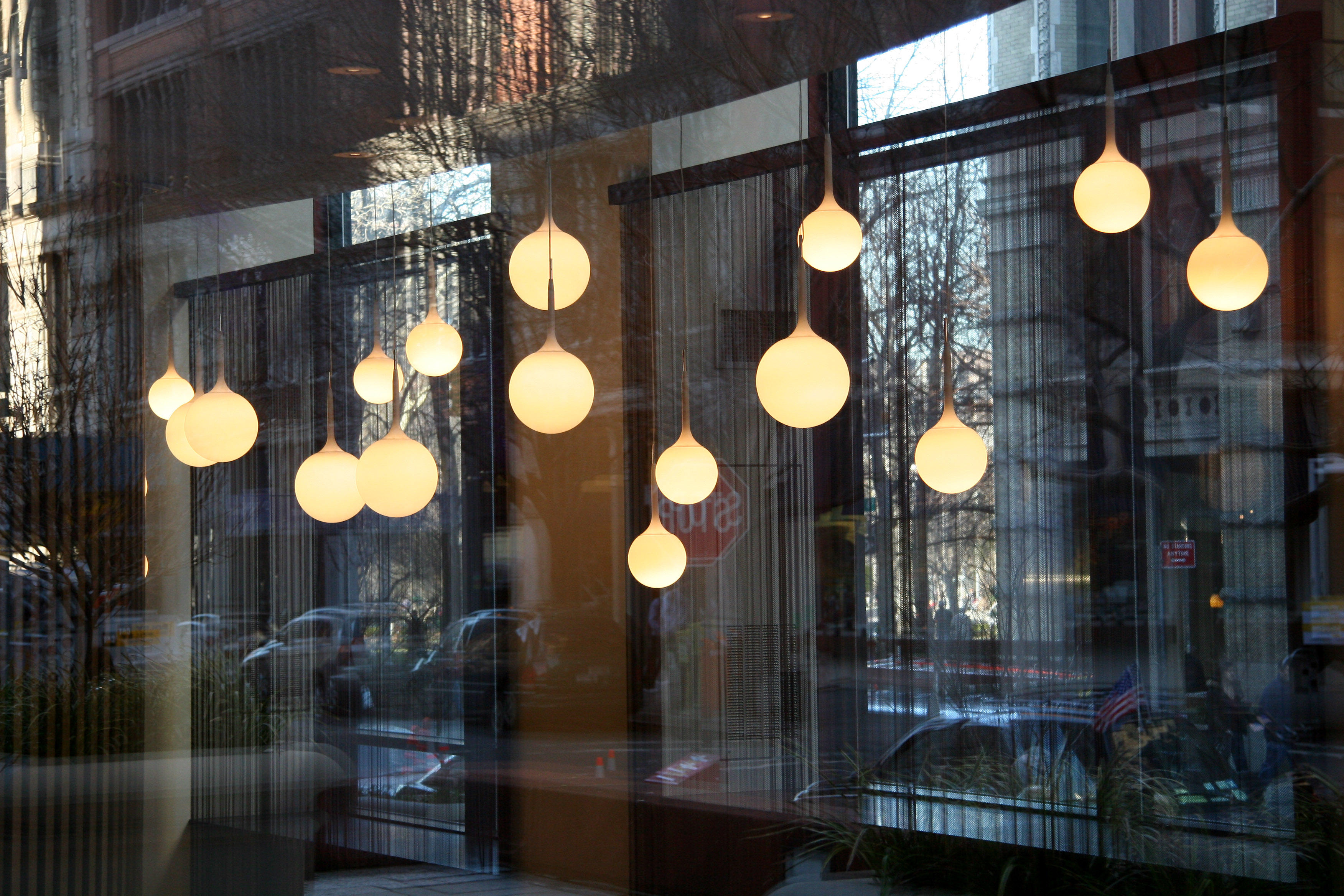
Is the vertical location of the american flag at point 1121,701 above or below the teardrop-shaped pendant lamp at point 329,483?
below

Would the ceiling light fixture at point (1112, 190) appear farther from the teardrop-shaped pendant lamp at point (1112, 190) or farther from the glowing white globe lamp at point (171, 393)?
the glowing white globe lamp at point (171, 393)

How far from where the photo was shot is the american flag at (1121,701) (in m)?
3.79

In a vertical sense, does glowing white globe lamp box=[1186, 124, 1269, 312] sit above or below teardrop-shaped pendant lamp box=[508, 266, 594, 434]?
above

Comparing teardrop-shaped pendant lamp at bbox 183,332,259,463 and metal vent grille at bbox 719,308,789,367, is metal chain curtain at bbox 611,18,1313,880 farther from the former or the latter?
teardrop-shaped pendant lamp at bbox 183,332,259,463

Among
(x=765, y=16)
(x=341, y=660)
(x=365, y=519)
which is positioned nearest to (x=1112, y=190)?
(x=765, y=16)

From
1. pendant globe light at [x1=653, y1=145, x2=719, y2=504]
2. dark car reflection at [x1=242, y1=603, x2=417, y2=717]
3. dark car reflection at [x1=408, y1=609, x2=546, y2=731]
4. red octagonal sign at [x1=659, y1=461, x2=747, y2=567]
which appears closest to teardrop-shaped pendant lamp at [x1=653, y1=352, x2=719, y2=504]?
pendant globe light at [x1=653, y1=145, x2=719, y2=504]

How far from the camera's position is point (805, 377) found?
2305 millimetres

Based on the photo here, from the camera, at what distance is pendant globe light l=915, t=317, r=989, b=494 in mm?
2537

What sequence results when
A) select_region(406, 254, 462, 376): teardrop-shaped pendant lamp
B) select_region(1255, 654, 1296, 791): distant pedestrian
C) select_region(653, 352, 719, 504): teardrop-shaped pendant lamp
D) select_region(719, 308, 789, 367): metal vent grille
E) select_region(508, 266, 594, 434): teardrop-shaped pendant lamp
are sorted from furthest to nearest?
select_region(719, 308, 789, 367): metal vent grille, select_region(1255, 654, 1296, 791): distant pedestrian, select_region(406, 254, 462, 376): teardrop-shaped pendant lamp, select_region(653, 352, 719, 504): teardrop-shaped pendant lamp, select_region(508, 266, 594, 434): teardrop-shaped pendant lamp

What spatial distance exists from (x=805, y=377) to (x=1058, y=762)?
2265mm

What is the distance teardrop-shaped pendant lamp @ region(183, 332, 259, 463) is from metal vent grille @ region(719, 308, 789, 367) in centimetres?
230

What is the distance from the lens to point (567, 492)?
5.22 m

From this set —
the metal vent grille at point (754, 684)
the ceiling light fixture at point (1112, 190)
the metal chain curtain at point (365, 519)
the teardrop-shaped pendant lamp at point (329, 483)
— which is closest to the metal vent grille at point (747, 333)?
the metal vent grille at point (754, 684)

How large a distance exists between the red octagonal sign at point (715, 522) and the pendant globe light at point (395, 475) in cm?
234
